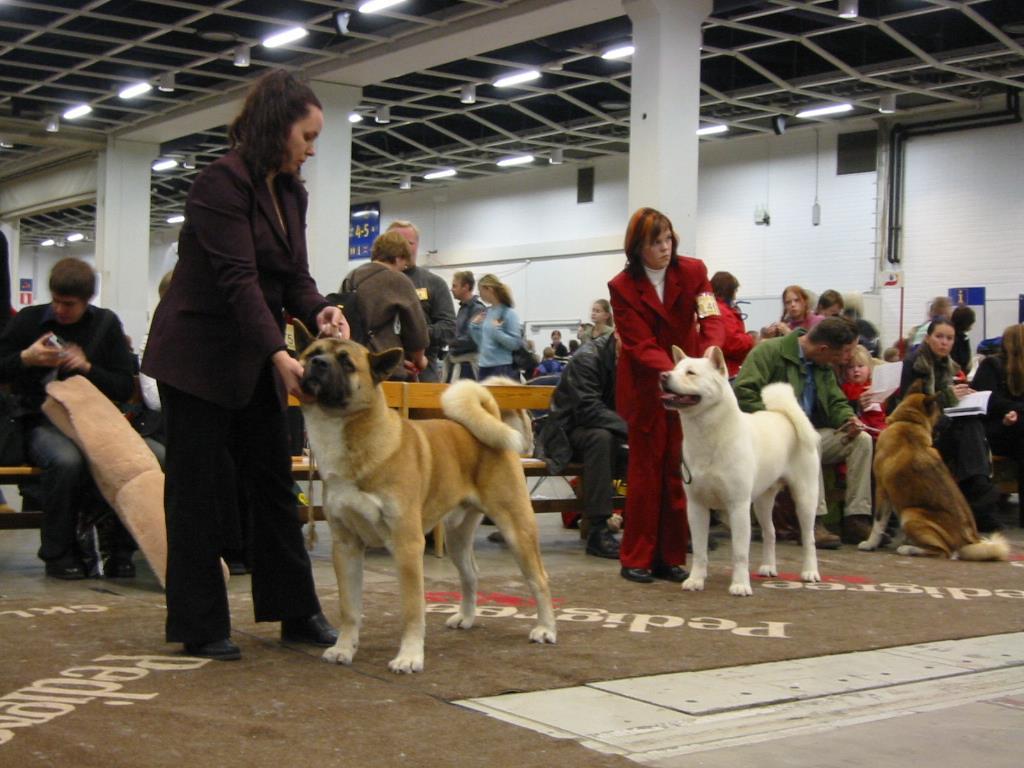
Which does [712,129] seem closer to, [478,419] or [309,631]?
[478,419]

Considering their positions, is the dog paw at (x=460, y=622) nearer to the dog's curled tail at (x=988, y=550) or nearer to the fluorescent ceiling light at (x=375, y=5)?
the dog's curled tail at (x=988, y=550)

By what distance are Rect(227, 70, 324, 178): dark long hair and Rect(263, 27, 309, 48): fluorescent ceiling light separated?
11.4 m

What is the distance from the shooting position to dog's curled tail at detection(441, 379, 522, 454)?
4.14 m

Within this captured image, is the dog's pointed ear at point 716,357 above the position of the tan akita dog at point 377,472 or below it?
above

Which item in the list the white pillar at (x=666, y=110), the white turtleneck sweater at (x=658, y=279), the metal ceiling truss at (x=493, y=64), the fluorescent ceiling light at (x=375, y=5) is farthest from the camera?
the metal ceiling truss at (x=493, y=64)

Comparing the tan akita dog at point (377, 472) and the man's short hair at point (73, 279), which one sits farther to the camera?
the man's short hair at point (73, 279)

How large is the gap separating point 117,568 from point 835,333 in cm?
426

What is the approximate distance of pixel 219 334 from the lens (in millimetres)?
3684

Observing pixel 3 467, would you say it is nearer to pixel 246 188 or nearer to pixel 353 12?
pixel 246 188

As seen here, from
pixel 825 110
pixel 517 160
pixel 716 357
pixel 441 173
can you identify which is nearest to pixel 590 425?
pixel 716 357

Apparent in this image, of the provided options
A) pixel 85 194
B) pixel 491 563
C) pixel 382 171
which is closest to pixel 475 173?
pixel 382 171

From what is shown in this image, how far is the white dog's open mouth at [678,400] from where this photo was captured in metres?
5.41

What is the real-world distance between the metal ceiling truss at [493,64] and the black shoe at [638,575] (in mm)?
8441

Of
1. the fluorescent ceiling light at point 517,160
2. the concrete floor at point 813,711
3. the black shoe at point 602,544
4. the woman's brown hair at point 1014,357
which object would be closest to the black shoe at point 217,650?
the concrete floor at point 813,711
